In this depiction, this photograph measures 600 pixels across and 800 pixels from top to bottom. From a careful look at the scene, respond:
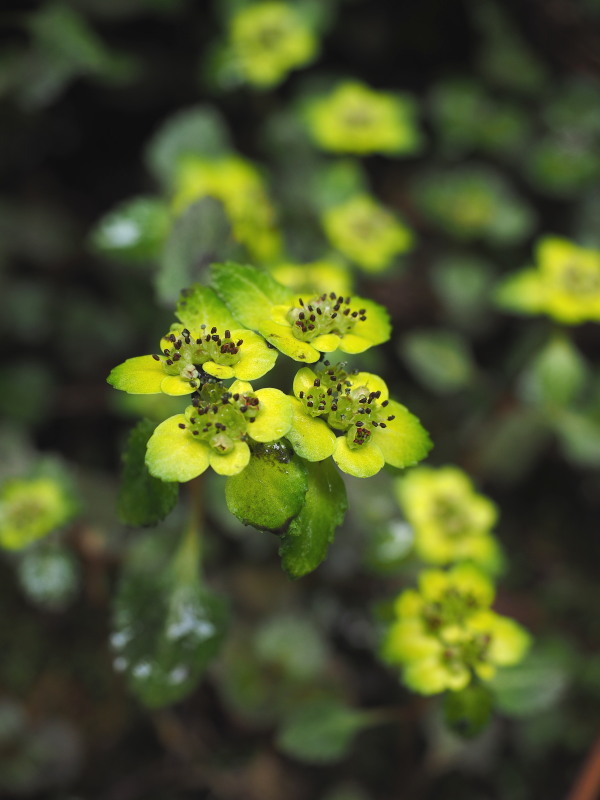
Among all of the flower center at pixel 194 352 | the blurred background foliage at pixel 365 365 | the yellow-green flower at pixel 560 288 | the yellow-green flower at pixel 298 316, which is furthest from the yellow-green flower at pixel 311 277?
the flower center at pixel 194 352

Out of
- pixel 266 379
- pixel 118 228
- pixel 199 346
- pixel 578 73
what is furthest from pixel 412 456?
pixel 578 73

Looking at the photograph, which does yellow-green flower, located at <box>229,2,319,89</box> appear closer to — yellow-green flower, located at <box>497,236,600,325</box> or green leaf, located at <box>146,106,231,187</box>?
green leaf, located at <box>146,106,231,187</box>

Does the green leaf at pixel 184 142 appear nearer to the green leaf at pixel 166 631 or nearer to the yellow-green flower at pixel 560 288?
the yellow-green flower at pixel 560 288

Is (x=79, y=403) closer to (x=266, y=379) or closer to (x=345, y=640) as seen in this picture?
(x=266, y=379)

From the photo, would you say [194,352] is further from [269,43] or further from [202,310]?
[269,43]

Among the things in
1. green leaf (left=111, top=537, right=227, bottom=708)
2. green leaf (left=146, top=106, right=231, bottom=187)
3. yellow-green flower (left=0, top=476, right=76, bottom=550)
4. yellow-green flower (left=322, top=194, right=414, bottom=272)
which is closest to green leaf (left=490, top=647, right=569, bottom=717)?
green leaf (left=111, top=537, right=227, bottom=708)

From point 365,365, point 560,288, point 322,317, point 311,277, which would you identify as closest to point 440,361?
point 365,365
